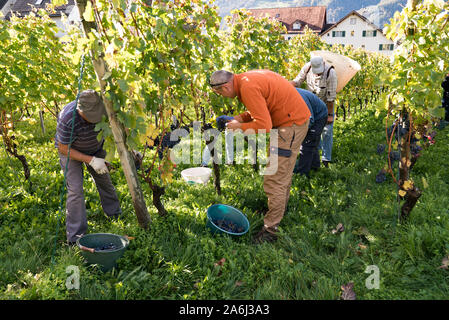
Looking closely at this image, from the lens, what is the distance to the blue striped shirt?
9.28 ft

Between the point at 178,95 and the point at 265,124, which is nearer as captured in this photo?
the point at 265,124

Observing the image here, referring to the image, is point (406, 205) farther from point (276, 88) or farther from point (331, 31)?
point (331, 31)

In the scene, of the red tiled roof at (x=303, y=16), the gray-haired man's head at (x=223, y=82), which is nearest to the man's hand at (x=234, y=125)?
the gray-haired man's head at (x=223, y=82)

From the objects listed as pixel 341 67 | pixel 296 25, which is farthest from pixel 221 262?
pixel 296 25

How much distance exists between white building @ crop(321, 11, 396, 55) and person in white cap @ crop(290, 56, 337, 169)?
41.9 meters

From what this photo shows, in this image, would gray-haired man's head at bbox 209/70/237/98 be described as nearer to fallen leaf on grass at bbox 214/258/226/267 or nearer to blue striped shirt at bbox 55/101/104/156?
blue striped shirt at bbox 55/101/104/156

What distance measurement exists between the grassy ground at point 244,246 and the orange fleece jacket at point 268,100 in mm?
1075

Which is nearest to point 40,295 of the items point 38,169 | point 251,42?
point 38,169

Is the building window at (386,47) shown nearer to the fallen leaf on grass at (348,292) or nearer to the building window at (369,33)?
the building window at (369,33)

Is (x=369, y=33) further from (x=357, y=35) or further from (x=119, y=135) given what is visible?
(x=119, y=135)

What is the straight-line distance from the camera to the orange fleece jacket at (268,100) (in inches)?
110

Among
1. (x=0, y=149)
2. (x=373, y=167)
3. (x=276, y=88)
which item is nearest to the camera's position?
(x=276, y=88)
